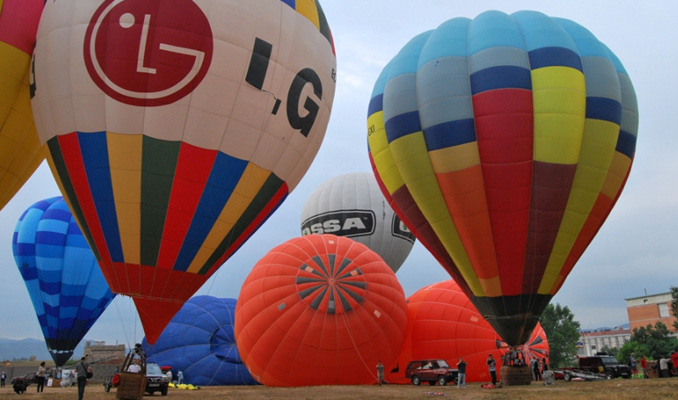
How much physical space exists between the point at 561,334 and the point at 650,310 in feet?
70.6

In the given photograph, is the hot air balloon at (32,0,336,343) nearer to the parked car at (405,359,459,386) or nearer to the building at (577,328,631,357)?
the parked car at (405,359,459,386)

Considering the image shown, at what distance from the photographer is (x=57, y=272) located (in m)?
17.0

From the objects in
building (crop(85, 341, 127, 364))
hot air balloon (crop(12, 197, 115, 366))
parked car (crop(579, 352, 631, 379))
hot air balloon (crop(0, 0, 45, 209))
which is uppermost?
hot air balloon (crop(0, 0, 45, 209))

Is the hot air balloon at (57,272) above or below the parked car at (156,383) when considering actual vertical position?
above

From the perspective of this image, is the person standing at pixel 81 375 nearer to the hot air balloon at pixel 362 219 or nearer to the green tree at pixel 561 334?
the hot air balloon at pixel 362 219

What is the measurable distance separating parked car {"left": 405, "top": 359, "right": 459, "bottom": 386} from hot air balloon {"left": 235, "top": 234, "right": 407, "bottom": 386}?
2.11 ft

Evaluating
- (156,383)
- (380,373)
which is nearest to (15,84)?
(156,383)

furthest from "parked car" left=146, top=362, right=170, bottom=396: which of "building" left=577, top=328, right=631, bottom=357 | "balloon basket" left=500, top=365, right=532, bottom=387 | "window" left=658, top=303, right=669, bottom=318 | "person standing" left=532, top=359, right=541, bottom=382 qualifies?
"building" left=577, top=328, right=631, bottom=357

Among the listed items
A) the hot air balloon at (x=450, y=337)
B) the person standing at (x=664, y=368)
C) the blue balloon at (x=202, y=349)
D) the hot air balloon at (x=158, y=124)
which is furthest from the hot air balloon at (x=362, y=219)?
the hot air balloon at (x=158, y=124)

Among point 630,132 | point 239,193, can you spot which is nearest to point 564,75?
point 630,132

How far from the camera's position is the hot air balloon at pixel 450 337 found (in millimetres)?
14859

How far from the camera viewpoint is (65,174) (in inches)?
328

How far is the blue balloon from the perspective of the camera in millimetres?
18328

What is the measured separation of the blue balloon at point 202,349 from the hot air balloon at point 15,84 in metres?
9.13
